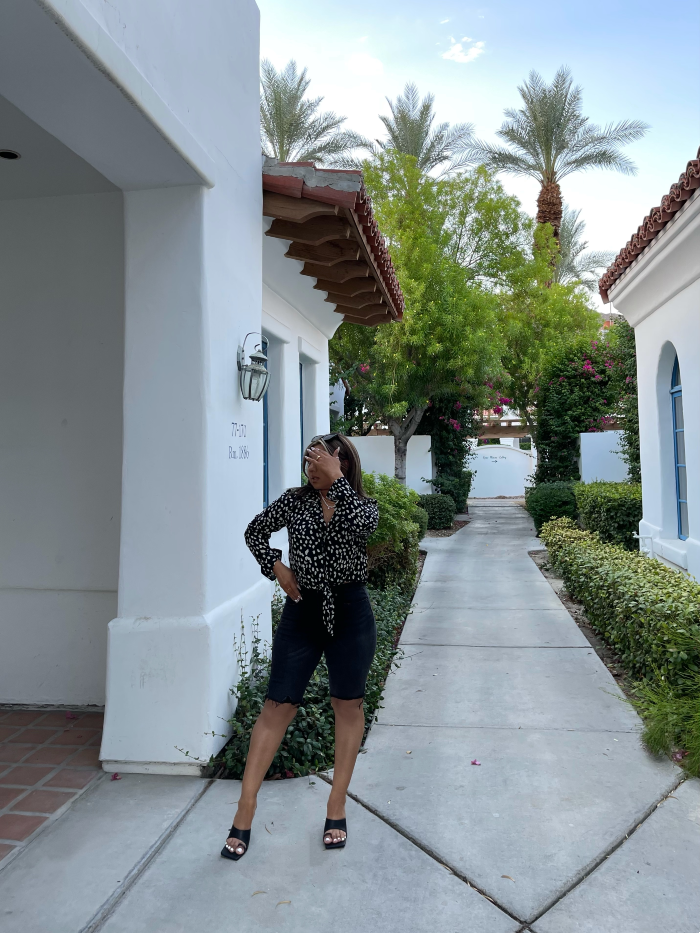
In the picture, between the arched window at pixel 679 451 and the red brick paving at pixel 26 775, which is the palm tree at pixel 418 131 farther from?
the red brick paving at pixel 26 775

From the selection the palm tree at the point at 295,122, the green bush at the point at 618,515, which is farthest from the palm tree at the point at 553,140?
the green bush at the point at 618,515

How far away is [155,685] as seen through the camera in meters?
3.50

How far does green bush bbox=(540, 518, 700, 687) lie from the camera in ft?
13.8

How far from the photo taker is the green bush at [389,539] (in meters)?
7.48

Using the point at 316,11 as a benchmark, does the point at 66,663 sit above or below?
below

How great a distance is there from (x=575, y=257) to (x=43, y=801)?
95.2 ft

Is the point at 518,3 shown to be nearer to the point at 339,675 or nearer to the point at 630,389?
the point at 630,389

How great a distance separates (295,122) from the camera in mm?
17484

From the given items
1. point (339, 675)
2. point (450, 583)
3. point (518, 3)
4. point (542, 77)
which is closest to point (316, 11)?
point (518, 3)

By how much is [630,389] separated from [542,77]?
1359 cm

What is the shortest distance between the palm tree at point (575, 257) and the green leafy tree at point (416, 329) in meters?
13.0

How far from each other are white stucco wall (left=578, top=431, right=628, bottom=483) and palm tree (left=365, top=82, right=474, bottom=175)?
364 inches

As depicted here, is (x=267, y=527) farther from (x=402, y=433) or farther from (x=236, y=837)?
(x=402, y=433)

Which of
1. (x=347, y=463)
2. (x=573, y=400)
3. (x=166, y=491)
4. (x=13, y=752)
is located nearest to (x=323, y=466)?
(x=347, y=463)
